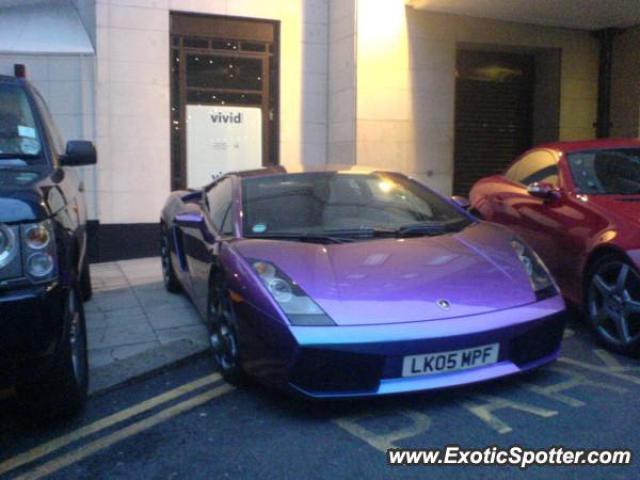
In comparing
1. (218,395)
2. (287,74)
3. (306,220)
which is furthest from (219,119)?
(218,395)

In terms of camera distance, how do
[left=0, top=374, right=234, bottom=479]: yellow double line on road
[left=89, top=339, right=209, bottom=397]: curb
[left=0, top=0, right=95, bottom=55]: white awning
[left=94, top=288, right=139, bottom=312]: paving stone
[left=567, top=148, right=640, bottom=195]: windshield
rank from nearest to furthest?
1. [left=0, top=374, right=234, bottom=479]: yellow double line on road
2. [left=89, top=339, right=209, bottom=397]: curb
3. [left=567, top=148, right=640, bottom=195]: windshield
4. [left=94, top=288, right=139, bottom=312]: paving stone
5. [left=0, top=0, right=95, bottom=55]: white awning

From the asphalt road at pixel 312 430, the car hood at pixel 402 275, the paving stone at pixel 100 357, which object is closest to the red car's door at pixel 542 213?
the car hood at pixel 402 275

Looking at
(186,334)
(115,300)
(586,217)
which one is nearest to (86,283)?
(115,300)

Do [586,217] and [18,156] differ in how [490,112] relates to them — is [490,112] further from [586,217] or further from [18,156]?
[18,156]

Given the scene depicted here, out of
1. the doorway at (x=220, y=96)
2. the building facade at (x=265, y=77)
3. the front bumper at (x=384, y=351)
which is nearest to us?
the front bumper at (x=384, y=351)

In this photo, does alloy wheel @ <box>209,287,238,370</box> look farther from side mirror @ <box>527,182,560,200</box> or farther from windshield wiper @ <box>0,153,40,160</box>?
side mirror @ <box>527,182,560,200</box>

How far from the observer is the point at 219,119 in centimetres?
992

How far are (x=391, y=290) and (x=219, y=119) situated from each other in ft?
22.1

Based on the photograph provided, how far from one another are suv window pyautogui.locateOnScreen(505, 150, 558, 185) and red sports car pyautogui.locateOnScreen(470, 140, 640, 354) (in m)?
0.01

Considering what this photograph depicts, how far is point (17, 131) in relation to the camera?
14.0ft

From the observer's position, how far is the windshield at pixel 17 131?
407 cm

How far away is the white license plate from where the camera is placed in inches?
139

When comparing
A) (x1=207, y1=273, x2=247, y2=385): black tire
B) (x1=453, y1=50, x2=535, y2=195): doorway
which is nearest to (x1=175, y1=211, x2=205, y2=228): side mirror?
(x1=207, y1=273, x2=247, y2=385): black tire

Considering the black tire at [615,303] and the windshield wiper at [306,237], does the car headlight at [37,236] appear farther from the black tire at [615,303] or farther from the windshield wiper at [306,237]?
the black tire at [615,303]
